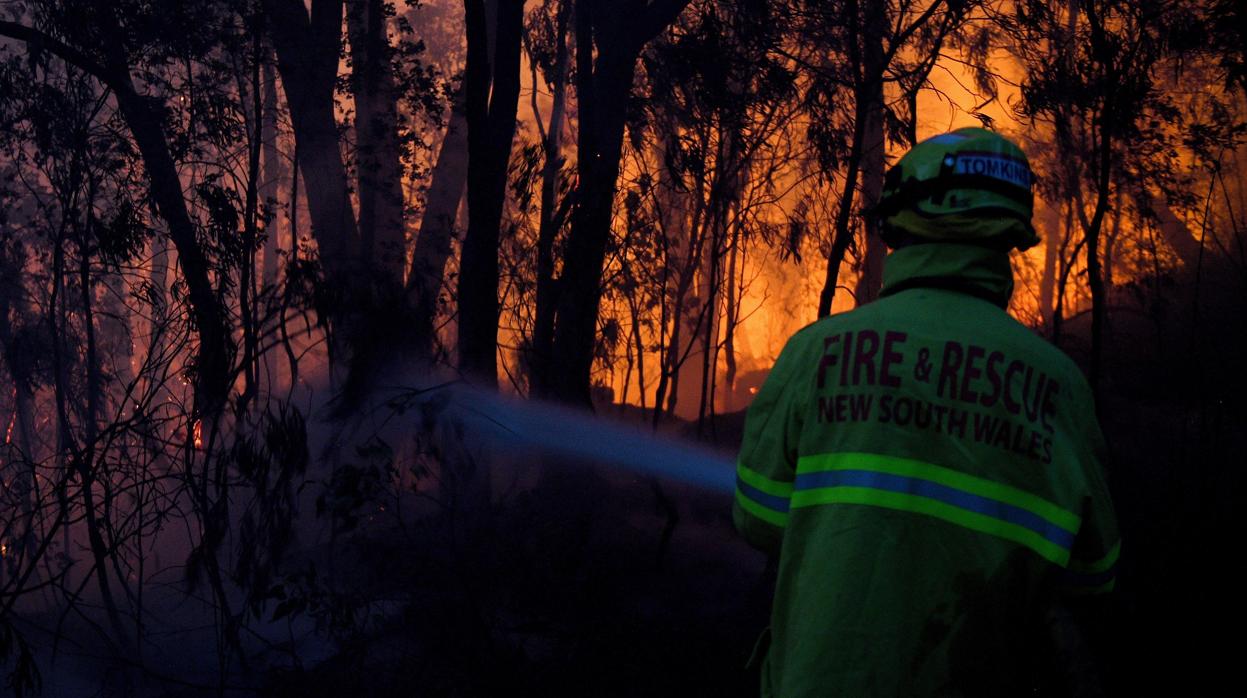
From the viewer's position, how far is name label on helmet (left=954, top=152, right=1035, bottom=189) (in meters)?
1.85

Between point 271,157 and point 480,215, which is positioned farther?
point 271,157

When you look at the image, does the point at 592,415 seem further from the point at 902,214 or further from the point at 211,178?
the point at 902,214

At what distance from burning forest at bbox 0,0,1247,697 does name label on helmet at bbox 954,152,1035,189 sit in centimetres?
2

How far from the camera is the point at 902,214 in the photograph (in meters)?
1.91

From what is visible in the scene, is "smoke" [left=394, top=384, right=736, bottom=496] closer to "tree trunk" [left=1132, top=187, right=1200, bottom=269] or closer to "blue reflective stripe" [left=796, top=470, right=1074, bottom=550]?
"blue reflective stripe" [left=796, top=470, right=1074, bottom=550]

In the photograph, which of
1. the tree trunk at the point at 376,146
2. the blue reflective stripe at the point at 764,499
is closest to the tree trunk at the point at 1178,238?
the tree trunk at the point at 376,146

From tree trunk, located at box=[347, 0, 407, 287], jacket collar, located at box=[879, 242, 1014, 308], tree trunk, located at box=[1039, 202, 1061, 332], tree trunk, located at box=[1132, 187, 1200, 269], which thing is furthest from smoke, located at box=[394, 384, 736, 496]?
tree trunk, located at box=[1039, 202, 1061, 332]

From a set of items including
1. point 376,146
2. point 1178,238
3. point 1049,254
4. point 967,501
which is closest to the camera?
point 967,501

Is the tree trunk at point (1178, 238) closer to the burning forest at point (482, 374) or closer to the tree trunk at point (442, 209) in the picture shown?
the burning forest at point (482, 374)

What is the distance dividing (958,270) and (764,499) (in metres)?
0.55

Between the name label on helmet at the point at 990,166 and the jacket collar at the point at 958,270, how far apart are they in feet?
0.43

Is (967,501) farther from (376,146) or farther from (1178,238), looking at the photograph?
(1178,238)

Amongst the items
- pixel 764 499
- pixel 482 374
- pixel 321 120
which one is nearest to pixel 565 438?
pixel 482 374

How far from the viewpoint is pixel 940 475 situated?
1.74 metres
